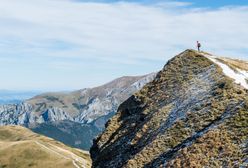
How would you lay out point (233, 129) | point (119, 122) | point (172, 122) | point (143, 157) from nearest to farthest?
1. point (233, 129)
2. point (143, 157)
3. point (172, 122)
4. point (119, 122)

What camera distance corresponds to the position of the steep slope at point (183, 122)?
3650cm

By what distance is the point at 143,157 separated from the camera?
135ft

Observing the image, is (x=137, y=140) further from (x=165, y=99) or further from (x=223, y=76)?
(x=223, y=76)

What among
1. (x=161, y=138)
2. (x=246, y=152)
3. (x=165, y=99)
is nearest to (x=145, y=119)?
(x=165, y=99)

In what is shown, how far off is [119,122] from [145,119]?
19.4 ft

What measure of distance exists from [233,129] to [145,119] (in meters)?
13.4

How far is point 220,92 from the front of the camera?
145 ft

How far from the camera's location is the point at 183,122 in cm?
4291

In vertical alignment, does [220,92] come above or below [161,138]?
above

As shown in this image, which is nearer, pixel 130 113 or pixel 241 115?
pixel 241 115

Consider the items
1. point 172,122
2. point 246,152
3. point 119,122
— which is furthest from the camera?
point 119,122

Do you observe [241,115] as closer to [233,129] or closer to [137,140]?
[233,129]

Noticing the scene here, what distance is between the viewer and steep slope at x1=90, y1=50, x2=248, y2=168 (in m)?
36.5

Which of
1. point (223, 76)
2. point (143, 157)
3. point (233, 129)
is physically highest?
point (223, 76)
